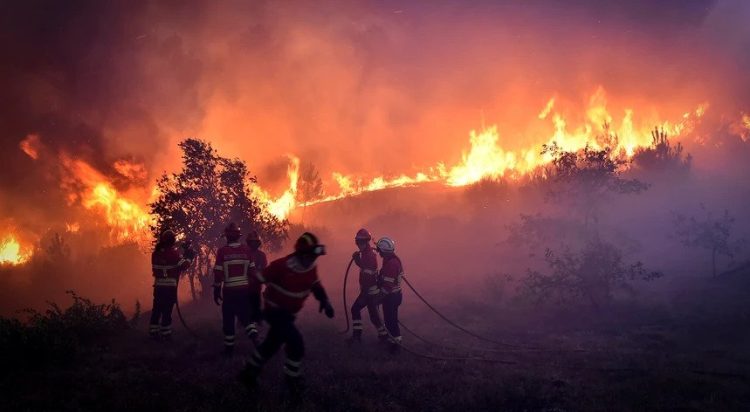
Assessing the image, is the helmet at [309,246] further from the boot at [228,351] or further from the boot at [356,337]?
the boot at [356,337]

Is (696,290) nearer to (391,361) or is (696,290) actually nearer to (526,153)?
(391,361)

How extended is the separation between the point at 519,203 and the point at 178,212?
50779 millimetres

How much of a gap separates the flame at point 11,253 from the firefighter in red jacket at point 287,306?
7915cm

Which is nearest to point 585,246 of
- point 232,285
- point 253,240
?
point 253,240

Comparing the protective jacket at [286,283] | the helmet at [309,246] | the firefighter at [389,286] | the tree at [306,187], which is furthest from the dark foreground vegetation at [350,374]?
the tree at [306,187]

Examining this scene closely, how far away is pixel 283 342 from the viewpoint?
7609mm

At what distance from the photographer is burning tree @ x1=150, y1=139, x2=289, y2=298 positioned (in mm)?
25859

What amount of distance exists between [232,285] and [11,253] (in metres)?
79.8

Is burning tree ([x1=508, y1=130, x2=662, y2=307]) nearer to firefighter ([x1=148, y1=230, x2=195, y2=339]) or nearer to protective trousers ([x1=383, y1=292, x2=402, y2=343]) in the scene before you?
protective trousers ([x1=383, y1=292, x2=402, y2=343])

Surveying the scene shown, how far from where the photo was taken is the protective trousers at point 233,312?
10738 millimetres

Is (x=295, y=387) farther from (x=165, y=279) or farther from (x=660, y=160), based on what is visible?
(x=660, y=160)

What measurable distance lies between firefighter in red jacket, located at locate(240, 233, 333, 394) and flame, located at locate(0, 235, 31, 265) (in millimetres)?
79146

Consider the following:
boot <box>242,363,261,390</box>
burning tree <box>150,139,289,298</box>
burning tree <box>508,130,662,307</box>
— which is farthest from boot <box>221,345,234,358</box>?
burning tree <box>508,130,662,307</box>

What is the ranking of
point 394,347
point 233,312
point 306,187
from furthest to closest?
point 306,187
point 394,347
point 233,312
